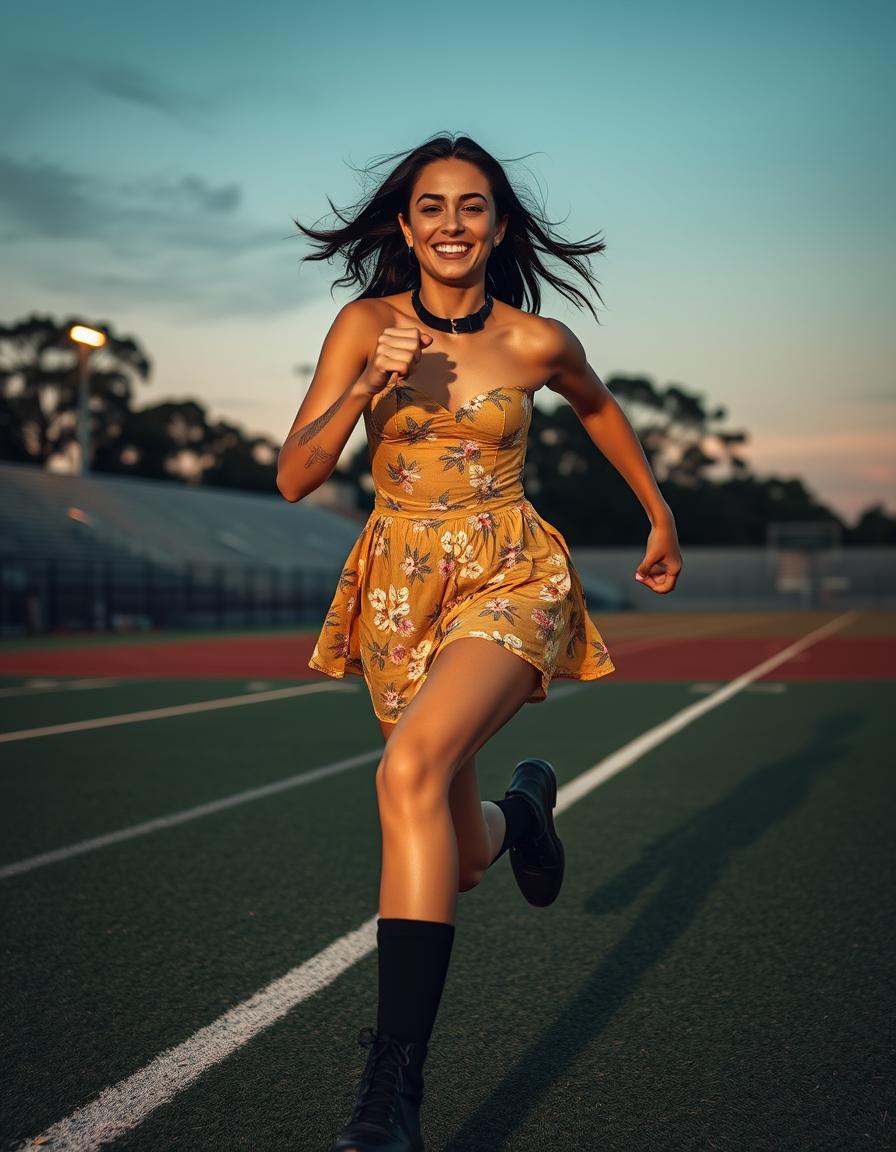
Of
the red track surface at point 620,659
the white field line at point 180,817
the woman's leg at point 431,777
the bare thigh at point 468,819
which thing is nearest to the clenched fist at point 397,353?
the woman's leg at point 431,777

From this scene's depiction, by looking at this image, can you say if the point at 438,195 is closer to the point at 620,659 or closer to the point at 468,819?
the point at 468,819

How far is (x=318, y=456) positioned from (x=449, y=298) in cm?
66

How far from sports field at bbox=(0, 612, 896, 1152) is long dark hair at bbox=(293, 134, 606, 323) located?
2091mm

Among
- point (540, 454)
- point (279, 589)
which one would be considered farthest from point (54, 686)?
point (540, 454)

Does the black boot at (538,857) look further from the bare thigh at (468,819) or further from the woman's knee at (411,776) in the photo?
the woman's knee at (411,776)

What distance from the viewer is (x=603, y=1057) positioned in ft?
10.3

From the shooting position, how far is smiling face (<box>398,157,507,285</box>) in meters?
3.34

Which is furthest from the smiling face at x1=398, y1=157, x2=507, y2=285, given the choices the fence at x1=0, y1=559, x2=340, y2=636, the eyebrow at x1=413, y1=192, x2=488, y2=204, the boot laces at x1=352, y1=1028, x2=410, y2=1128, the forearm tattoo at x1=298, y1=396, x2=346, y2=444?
the fence at x1=0, y1=559, x2=340, y2=636

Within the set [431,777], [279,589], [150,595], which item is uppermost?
[431,777]

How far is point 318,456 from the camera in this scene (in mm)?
3041

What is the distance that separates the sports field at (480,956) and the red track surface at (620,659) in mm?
8076

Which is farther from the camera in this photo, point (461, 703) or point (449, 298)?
point (449, 298)

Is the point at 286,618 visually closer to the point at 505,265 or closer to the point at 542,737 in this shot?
the point at 542,737

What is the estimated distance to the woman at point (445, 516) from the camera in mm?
2721
